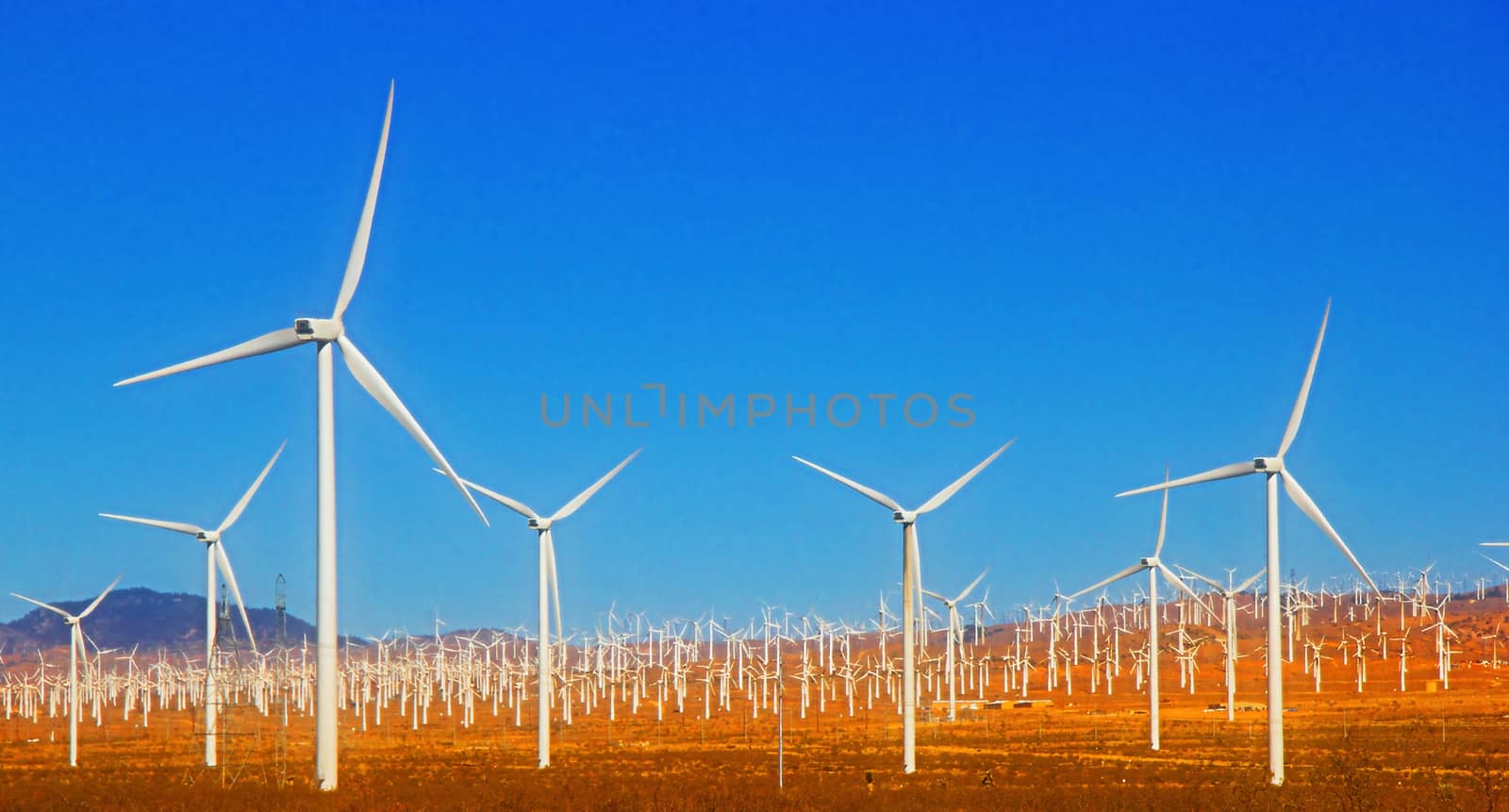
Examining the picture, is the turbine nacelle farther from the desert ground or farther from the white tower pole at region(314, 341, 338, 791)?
the desert ground

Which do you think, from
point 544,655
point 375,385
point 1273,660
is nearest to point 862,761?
point 544,655

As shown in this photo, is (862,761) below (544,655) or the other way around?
below

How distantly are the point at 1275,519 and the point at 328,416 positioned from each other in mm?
30343

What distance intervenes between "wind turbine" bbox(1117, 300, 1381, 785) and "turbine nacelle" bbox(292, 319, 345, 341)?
25.6 metres

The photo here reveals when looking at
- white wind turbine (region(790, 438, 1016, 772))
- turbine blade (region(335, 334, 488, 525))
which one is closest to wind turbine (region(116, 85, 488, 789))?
turbine blade (region(335, 334, 488, 525))

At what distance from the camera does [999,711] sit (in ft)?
465

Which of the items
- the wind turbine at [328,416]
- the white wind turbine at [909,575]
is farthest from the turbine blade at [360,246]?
the white wind turbine at [909,575]

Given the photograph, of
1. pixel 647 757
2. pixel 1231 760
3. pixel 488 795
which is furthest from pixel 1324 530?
pixel 647 757

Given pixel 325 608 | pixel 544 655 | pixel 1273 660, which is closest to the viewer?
pixel 325 608

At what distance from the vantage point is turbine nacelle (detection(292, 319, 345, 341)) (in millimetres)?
38031

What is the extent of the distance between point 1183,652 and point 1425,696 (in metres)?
25.3

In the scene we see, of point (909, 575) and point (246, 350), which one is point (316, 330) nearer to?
point (246, 350)

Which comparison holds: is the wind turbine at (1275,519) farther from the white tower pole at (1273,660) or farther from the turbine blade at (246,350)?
the turbine blade at (246,350)

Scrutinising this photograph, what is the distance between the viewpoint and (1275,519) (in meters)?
50.6
